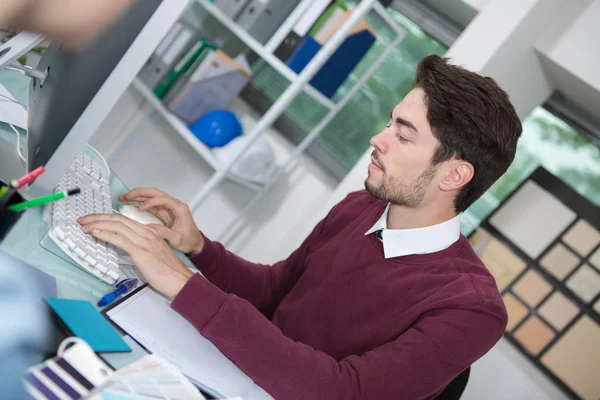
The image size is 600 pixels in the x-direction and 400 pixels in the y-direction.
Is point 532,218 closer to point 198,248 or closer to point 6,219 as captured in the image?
point 198,248

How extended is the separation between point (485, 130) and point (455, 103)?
Result: 0.26 feet

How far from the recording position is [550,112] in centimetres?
257

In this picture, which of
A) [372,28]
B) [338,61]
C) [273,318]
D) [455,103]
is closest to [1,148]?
[273,318]

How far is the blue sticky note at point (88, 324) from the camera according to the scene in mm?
777

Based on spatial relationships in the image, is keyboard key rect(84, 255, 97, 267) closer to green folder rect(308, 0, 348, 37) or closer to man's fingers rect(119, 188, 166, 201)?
man's fingers rect(119, 188, 166, 201)

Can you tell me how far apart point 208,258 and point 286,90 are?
1.15 meters

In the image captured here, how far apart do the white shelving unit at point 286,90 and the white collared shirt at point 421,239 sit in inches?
43.7

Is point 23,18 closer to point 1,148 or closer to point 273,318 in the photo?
point 1,148

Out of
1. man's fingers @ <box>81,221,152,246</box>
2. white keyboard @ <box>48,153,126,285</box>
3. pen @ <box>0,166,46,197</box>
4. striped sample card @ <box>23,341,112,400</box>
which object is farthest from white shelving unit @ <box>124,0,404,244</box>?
striped sample card @ <box>23,341,112,400</box>

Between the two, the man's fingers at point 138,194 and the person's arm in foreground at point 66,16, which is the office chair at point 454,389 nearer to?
the man's fingers at point 138,194

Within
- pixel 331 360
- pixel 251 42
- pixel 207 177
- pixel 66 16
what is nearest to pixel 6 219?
pixel 66 16

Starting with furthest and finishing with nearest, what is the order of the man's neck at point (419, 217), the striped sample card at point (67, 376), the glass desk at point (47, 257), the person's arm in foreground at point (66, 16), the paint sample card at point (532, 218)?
the paint sample card at point (532, 218), the man's neck at point (419, 217), the glass desk at point (47, 257), the person's arm in foreground at point (66, 16), the striped sample card at point (67, 376)

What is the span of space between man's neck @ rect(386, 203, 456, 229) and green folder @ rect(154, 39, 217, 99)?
136 centimetres

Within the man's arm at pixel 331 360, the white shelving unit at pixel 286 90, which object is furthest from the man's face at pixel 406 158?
the white shelving unit at pixel 286 90
